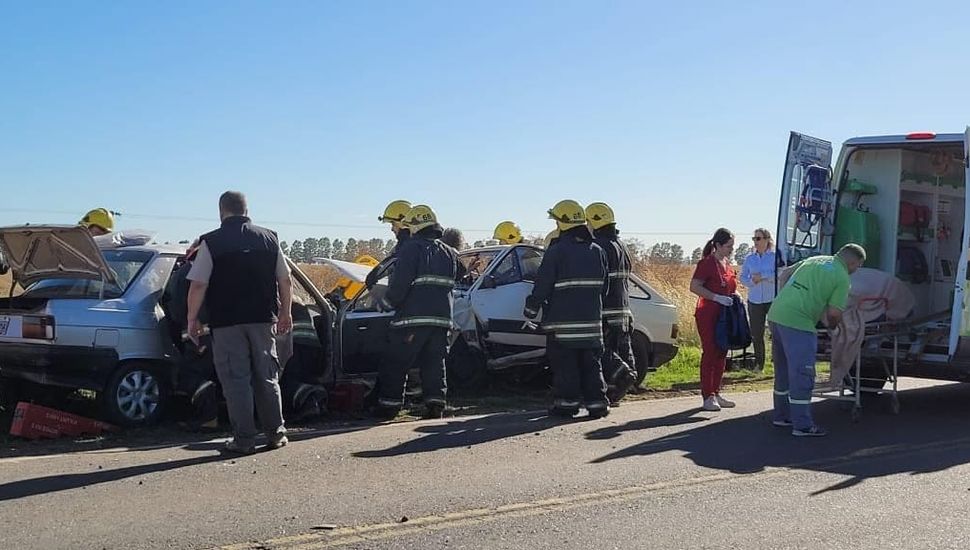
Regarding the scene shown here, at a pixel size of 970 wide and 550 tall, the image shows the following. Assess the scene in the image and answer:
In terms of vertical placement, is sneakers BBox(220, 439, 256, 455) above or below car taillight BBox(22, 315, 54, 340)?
below

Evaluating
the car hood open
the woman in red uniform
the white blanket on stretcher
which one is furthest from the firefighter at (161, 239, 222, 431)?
the white blanket on stretcher

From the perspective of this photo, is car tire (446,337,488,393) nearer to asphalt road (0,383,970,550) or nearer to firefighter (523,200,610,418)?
firefighter (523,200,610,418)

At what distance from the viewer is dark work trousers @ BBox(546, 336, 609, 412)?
936 cm

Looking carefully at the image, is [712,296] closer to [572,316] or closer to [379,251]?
[572,316]

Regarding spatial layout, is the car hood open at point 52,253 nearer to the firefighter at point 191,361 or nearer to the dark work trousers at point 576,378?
the firefighter at point 191,361

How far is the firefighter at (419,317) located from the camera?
9.24 m

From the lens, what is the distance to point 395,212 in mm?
10242

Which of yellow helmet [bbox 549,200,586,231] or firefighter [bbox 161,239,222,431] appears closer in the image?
firefighter [bbox 161,239,222,431]

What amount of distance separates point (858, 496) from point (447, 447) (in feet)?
9.67

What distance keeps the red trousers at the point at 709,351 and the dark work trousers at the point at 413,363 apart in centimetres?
249

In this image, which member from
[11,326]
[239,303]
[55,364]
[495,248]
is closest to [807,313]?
[495,248]

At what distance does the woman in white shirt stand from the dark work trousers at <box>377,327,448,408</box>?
535 centimetres

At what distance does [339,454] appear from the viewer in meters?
7.43

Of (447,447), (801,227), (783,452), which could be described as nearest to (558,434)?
(447,447)
